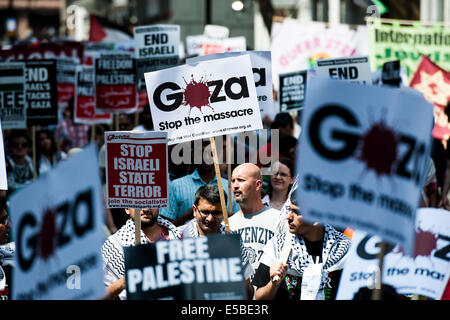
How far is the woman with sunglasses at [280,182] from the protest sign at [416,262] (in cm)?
313

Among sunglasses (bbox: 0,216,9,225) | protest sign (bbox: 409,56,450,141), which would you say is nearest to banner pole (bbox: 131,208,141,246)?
sunglasses (bbox: 0,216,9,225)

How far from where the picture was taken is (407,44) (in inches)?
619

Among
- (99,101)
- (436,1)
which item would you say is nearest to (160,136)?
(99,101)

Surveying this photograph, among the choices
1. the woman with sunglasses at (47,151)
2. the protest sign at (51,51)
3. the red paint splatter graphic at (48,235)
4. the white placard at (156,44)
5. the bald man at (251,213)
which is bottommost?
the woman with sunglasses at (47,151)

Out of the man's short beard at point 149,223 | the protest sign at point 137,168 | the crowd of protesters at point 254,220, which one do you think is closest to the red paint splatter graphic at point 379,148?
the crowd of protesters at point 254,220

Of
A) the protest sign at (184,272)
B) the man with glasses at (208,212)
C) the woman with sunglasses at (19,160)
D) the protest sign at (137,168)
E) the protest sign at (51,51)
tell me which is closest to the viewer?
the protest sign at (184,272)

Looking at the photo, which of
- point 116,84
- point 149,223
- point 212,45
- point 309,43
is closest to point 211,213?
point 149,223

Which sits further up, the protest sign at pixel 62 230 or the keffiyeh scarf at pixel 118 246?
the protest sign at pixel 62 230

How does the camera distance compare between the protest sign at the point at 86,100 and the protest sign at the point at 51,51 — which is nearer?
the protest sign at the point at 86,100

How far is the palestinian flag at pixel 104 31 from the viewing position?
23172 mm

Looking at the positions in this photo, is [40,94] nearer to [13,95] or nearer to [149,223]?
[13,95]

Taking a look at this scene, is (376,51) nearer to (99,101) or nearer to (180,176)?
(99,101)

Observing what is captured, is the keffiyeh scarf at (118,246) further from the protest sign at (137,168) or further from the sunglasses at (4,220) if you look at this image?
the sunglasses at (4,220)

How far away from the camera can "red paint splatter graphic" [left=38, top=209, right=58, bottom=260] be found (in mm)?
4477
